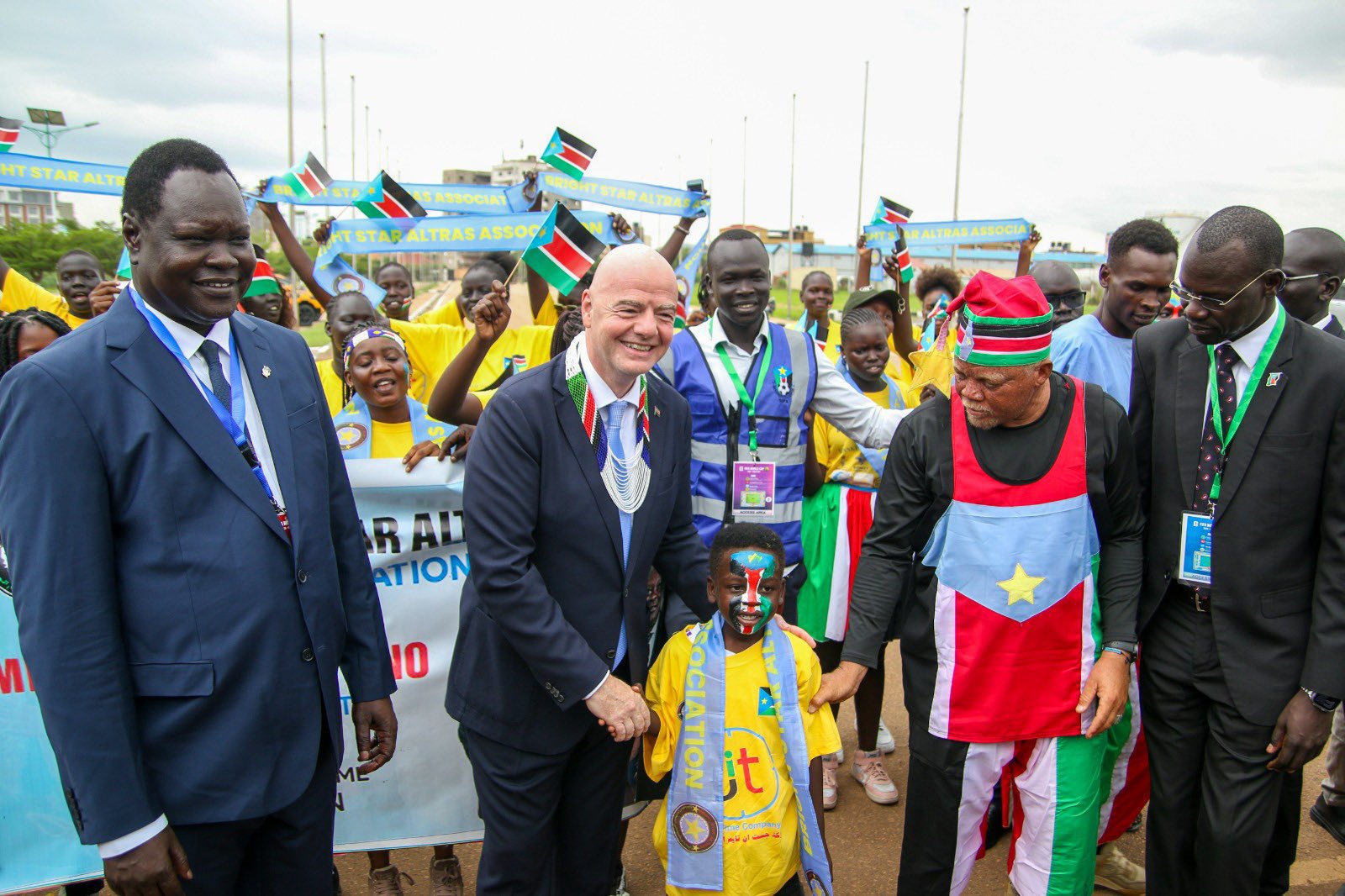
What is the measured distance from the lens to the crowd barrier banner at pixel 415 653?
3492mm

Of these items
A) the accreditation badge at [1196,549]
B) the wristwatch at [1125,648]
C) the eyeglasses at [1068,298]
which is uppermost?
the eyeglasses at [1068,298]

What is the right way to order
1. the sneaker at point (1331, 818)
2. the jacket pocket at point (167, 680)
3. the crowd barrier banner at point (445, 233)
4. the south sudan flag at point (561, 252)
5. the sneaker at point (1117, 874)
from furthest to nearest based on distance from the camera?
1. the crowd barrier banner at point (445, 233)
2. the south sudan flag at point (561, 252)
3. the sneaker at point (1331, 818)
4. the sneaker at point (1117, 874)
5. the jacket pocket at point (167, 680)

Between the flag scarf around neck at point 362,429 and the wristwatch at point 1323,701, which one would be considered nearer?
the wristwatch at point 1323,701

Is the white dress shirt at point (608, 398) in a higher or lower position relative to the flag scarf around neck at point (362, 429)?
higher

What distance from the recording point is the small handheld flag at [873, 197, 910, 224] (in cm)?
782

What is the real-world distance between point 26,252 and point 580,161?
21.7 meters

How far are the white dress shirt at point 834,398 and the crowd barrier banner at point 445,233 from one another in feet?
6.31

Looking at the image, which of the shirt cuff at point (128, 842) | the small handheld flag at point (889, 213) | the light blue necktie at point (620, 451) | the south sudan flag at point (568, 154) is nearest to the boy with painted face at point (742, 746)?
the light blue necktie at point (620, 451)

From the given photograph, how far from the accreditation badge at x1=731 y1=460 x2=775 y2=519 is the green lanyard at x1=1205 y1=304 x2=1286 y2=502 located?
168cm

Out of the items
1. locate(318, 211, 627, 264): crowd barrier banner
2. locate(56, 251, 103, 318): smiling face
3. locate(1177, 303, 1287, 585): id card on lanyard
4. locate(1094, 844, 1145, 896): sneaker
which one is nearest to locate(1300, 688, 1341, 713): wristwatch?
locate(1177, 303, 1287, 585): id card on lanyard

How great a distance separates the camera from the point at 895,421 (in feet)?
13.2

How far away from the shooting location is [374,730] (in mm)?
2643

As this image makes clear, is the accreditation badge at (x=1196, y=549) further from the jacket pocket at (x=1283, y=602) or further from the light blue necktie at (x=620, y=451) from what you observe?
the light blue necktie at (x=620, y=451)

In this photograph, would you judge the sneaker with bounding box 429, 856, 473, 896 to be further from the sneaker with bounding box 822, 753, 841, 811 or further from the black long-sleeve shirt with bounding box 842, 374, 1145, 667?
the black long-sleeve shirt with bounding box 842, 374, 1145, 667
